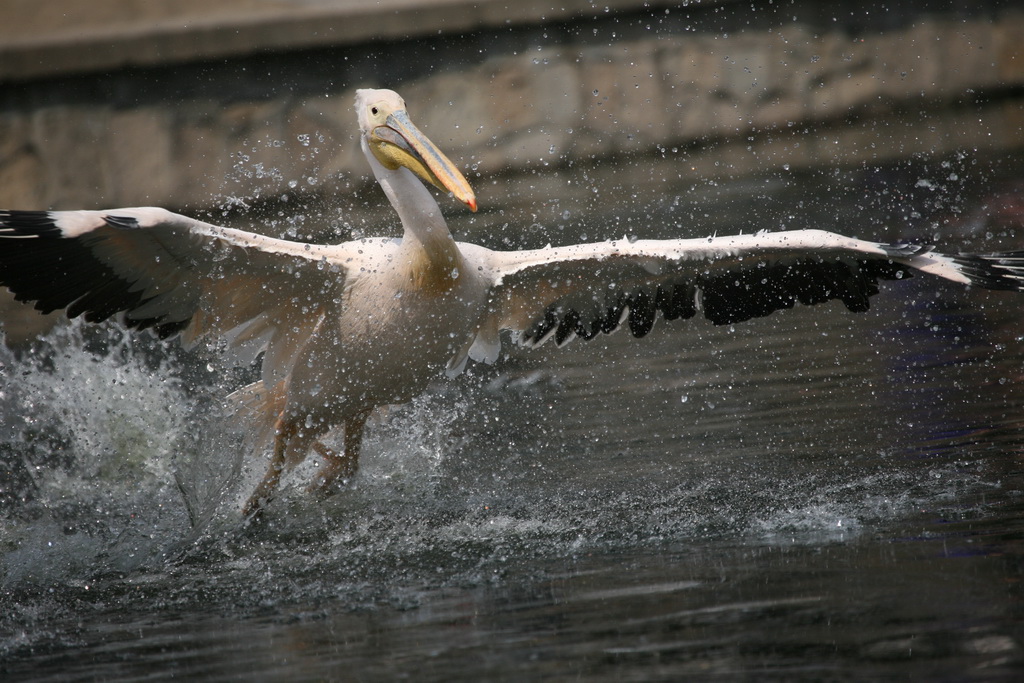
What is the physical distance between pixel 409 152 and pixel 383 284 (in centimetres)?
50

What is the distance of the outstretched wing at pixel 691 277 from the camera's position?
15.4 feet

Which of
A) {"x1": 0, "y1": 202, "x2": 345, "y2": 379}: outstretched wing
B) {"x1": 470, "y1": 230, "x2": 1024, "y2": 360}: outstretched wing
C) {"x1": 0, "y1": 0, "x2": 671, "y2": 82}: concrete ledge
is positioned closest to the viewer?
{"x1": 0, "y1": 202, "x2": 345, "y2": 379}: outstretched wing

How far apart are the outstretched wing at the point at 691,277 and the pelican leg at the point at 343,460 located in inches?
22.5

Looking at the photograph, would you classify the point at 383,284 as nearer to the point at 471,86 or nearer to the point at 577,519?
the point at 577,519

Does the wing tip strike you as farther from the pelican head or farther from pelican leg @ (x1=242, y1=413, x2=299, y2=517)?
pelican leg @ (x1=242, y1=413, x2=299, y2=517)

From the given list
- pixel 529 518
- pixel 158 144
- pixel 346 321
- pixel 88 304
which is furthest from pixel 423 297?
pixel 158 144

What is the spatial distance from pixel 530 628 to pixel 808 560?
32.2 inches

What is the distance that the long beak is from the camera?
4355 millimetres

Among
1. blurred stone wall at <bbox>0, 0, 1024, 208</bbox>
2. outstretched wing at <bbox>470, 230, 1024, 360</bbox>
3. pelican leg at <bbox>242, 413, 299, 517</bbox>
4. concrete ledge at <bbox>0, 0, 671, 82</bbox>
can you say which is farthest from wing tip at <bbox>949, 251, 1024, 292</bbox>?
concrete ledge at <bbox>0, 0, 671, 82</bbox>

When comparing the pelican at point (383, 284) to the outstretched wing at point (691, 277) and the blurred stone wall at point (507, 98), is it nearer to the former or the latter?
the outstretched wing at point (691, 277)

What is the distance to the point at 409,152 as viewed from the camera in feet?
14.8

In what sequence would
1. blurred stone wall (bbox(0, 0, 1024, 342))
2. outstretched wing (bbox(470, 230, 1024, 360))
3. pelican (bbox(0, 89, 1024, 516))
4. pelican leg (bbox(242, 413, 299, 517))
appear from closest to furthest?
1. pelican (bbox(0, 89, 1024, 516))
2. outstretched wing (bbox(470, 230, 1024, 360))
3. pelican leg (bbox(242, 413, 299, 517))
4. blurred stone wall (bbox(0, 0, 1024, 342))

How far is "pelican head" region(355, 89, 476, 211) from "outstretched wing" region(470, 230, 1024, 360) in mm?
528

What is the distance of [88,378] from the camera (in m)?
5.51
